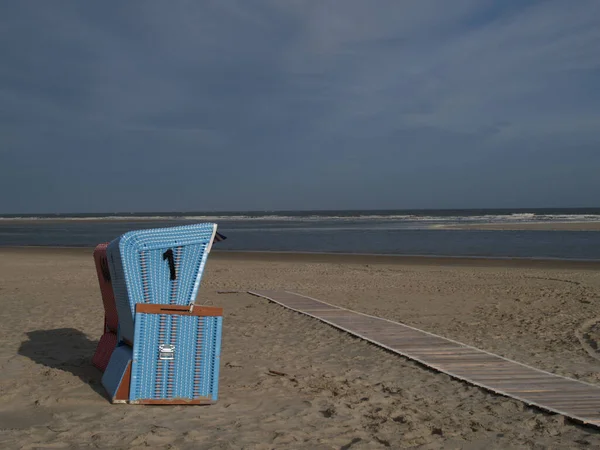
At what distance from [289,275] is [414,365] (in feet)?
34.7

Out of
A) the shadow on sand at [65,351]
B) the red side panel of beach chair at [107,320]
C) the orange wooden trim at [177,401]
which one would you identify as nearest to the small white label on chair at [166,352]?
the orange wooden trim at [177,401]

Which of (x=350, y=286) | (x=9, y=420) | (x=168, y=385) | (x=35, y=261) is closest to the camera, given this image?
(x=9, y=420)

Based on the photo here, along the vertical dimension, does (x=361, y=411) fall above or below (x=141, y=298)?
below

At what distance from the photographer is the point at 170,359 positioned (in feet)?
17.9

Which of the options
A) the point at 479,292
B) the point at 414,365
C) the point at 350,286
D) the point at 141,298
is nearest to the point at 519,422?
the point at 414,365

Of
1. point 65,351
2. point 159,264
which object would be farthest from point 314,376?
point 65,351

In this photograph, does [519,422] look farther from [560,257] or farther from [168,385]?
[560,257]

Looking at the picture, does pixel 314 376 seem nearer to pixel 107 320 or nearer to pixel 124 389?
pixel 124 389

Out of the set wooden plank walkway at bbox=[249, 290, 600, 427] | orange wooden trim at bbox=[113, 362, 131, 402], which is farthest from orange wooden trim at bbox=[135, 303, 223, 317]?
wooden plank walkway at bbox=[249, 290, 600, 427]

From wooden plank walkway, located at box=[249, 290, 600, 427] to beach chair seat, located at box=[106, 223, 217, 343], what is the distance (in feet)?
9.99

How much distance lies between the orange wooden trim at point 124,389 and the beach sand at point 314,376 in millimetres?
106

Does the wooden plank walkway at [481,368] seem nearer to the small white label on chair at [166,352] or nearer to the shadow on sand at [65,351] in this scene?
the small white label on chair at [166,352]

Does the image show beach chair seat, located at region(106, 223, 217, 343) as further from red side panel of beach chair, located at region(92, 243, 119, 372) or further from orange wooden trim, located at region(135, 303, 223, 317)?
red side panel of beach chair, located at region(92, 243, 119, 372)

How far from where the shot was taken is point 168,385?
5.49 m
